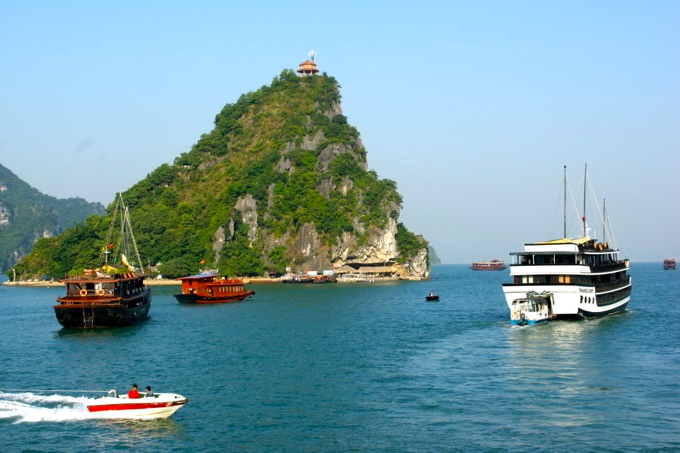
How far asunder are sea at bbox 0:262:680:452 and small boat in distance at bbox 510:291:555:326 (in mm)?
1662

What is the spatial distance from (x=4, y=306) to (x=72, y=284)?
156 ft

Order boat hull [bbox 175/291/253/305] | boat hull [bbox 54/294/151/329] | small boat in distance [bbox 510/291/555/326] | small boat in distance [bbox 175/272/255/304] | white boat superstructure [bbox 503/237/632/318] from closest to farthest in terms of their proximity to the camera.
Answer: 1. small boat in distance [bbox 510/291/555/326]
2. white boat superstructure [bbox 503/237/632/318]
3. boat hull [bbox 54/294/151/329]
4. boat hull [bbox 175/291/253/305]
5. small boat in distance [bbox 175/272/255/304]

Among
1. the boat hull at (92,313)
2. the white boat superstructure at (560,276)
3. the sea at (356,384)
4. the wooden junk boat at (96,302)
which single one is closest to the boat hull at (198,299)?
the sea at (356,384)

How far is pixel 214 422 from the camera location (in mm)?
39531

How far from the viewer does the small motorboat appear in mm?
39469

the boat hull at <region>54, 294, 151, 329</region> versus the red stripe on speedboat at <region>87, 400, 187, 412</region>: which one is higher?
the boat hull at <region>54, 294, 151, 329</region>

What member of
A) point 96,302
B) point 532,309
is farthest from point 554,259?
point 96,302

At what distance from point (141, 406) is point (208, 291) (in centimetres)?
8291

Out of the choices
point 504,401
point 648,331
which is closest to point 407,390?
point 504,401

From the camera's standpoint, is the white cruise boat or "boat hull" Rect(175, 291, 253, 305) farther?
"boat hull" Rect(175, 291, 253, 305)

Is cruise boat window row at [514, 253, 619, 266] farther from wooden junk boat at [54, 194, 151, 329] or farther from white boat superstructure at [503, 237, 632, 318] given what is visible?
wooden junk boat at [54, 194, 151, 329]

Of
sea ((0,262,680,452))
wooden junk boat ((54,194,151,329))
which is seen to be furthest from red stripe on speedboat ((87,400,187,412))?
wooden junk boat ((54,194,151,329))

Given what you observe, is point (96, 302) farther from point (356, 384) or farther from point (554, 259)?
point (554, 259)

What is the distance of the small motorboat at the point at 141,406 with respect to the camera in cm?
3947
